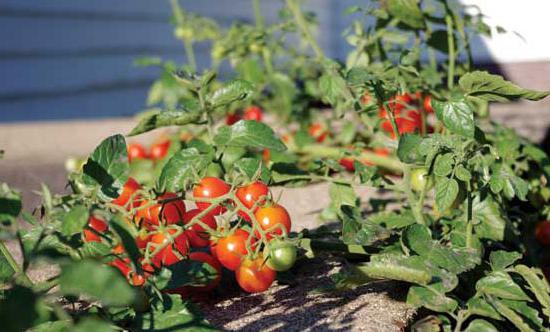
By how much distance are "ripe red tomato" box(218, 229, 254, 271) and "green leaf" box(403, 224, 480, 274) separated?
239 mm

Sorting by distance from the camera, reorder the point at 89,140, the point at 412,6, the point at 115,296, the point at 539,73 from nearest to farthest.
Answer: the point at 115,296 → the point at 412,6 → the point at 89,140 → the point at 539,73

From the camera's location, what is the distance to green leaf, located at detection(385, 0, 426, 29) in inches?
64.9

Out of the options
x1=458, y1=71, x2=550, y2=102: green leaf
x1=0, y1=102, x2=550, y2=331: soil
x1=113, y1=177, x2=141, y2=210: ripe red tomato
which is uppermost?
x1=458, y1=71, x2=550, y2=102: green leaf

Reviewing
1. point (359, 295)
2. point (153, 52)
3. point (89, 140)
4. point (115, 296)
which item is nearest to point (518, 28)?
point (153, 52)

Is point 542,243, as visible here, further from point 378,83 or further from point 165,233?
point 165,233

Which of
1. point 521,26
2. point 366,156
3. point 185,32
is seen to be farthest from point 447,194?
point 521,26

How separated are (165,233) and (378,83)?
0.45 m

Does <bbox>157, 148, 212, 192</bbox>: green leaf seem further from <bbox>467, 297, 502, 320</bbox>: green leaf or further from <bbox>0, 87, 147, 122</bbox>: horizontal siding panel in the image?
<bbox>0, 87, 147, 122</bbox>: horizontal siding panel

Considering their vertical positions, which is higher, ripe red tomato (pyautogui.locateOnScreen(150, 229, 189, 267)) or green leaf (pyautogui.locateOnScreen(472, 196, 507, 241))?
ripe red tomato (pyautogui.locateOnScreen(150, 229, 189, 267))

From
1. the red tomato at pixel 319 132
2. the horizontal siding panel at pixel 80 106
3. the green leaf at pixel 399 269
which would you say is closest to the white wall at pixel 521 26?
the horizontal siding panel at pixel 80 106

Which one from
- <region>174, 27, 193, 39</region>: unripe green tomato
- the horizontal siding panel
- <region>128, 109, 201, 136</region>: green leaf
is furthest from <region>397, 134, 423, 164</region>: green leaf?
the horizontal siding panel

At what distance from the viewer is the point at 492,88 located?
1075mm

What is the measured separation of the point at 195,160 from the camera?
3.86ft

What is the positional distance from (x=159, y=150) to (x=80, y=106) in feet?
13.9
